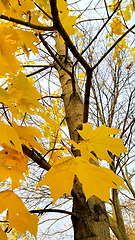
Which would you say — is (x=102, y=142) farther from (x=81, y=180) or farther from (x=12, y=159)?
(x=12, y=159)

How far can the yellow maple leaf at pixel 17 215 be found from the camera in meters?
0.43

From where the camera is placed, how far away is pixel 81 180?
37 centimetres

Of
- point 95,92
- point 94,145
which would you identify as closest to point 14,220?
point 94,145

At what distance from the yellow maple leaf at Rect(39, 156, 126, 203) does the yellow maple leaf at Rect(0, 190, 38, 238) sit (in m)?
0.14

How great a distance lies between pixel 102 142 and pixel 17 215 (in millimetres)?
352

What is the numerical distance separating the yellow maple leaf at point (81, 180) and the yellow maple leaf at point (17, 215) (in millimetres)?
136

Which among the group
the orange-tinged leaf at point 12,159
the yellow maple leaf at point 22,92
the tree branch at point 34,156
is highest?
the yellow maple leaf at point 22,92

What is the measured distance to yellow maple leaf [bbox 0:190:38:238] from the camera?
428mm

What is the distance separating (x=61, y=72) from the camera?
1.60 meters

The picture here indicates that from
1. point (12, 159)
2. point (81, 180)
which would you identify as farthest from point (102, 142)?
point (12, 159)

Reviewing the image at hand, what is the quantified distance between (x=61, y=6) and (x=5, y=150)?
2.31 ft

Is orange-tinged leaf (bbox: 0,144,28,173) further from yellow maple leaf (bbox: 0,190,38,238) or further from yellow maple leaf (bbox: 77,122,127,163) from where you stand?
yellow maple leaf (bbox: 77,122,127,163)

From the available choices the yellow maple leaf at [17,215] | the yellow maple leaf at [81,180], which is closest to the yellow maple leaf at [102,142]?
the yellow maple leaf at [81,180]

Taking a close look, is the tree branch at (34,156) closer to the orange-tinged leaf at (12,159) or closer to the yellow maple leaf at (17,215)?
the orange-tinged leaf at (12,159)
